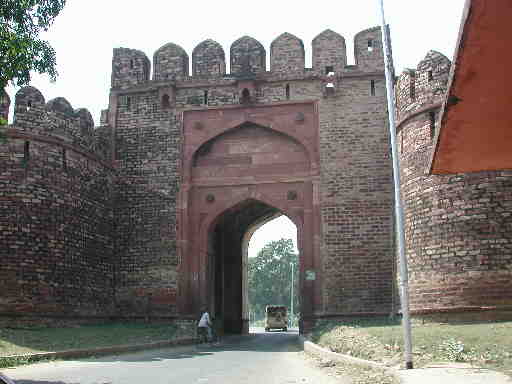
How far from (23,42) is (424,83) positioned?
869cm

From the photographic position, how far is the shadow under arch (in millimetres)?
15711

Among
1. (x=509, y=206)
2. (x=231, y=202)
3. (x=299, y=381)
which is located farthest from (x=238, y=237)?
(x=299, y=381)

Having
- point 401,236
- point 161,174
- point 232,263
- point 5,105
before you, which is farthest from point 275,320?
point 401,236

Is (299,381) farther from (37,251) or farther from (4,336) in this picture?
(37,251)

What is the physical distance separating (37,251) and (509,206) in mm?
9264

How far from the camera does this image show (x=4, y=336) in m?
10.2

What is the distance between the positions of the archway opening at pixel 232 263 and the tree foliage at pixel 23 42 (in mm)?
9102

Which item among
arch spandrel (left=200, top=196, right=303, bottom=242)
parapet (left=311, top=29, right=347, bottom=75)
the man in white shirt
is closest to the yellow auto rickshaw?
arch spandrel (left=200, top=196, right=303, bottom=242)

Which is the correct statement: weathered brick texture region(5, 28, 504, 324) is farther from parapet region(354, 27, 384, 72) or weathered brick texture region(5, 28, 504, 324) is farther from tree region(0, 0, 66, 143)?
tree region(0, 0, 66, 143)

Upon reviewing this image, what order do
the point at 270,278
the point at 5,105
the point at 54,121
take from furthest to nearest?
1. the point at 270,278
2. the point at 54,121
3. the point at 5,105

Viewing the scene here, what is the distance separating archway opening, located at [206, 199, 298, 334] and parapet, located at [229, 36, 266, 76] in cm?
369

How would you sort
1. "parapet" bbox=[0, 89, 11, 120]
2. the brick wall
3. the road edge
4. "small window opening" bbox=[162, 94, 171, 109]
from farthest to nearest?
Result: "small window opening" bbox=[162, 94, 171, 109]
the brick wall
"parapet" bbox=[0, 89, 11, 120]
the road edge

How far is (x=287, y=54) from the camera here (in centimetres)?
1612

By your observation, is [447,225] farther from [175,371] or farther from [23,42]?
[23,42]
